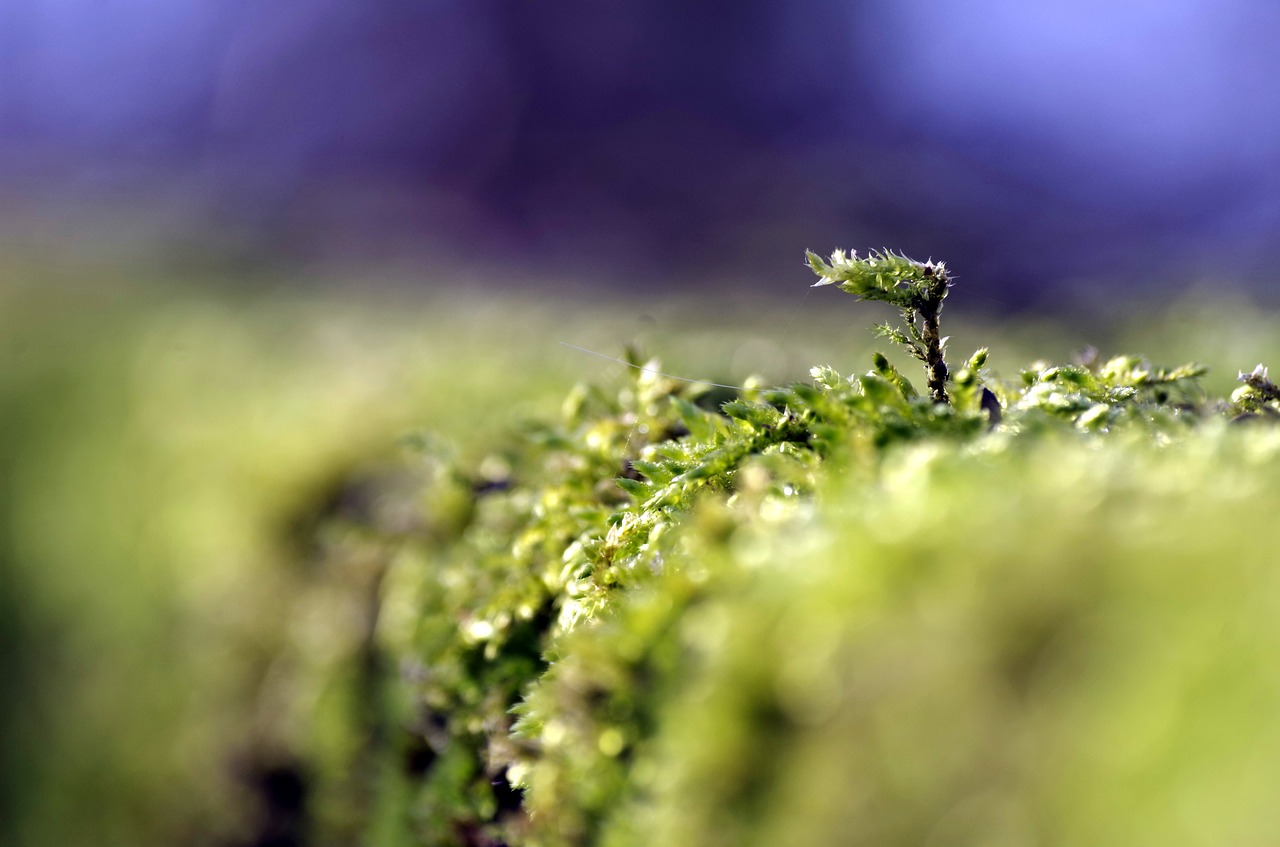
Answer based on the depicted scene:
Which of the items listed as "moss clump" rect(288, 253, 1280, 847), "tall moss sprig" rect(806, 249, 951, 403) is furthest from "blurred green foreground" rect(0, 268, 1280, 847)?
"tall moss sprig" rect(806, 249, 951, 403)

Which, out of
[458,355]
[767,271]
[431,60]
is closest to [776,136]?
[767,271]

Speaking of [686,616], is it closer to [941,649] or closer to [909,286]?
[941,649]

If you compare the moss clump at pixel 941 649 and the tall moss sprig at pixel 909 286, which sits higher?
the tall moss sprig at pixel 909 286

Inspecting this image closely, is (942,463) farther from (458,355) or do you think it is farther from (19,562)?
(19,562)

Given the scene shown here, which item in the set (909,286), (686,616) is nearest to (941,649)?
(686,616)

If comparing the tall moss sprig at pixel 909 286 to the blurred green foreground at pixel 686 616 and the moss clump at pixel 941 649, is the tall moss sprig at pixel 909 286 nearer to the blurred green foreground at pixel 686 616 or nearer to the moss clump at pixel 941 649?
the moss clump at pixel 941 649

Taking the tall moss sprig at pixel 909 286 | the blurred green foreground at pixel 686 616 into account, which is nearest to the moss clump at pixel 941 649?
the blurred green foreground at pixel 686 616
